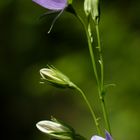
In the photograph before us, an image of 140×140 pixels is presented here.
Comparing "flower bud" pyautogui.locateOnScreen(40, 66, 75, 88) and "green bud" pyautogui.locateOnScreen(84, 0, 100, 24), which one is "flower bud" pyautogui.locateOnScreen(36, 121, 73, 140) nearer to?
"flower bud" pyautogui.locateOnScreen(40, 66, 75, 88)

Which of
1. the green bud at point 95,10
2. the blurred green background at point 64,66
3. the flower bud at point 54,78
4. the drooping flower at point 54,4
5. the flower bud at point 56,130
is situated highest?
the drooping flower at point 54,4

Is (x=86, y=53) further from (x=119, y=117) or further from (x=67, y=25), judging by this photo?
(x=119, y=117)

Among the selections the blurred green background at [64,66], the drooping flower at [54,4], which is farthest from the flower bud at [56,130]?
the blurred green background at [64,66]

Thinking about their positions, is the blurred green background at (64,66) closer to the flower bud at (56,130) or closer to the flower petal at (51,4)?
the flower bud at (56,130)

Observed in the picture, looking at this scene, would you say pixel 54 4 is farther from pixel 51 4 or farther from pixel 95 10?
pixel 95 10

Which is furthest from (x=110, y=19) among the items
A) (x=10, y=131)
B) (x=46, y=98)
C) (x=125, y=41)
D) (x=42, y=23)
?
(x=10, y=131)

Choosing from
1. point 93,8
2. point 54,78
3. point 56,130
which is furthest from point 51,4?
point 56,130
